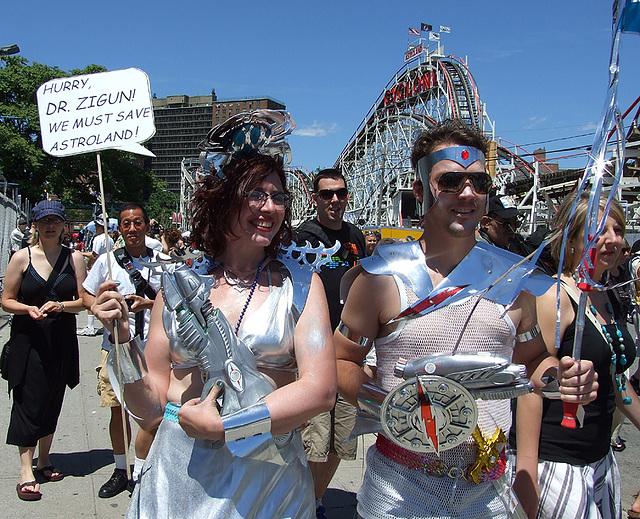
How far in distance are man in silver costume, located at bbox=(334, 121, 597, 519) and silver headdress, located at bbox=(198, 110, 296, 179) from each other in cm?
52

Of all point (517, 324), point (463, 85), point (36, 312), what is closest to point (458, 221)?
point (517, 324)

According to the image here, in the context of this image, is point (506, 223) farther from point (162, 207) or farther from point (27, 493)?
point (162, 207)

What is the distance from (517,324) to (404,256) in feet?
1.40

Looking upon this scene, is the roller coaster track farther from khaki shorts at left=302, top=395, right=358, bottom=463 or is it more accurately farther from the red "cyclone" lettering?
khaki shorts at left=302, top=395, right=358, bottom=463

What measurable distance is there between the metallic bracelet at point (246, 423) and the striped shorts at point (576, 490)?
1238 mm

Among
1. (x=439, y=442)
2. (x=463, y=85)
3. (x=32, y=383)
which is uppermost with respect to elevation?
(x=463, y=85)

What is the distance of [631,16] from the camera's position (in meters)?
1.37

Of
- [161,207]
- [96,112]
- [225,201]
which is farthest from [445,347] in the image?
[161,207]

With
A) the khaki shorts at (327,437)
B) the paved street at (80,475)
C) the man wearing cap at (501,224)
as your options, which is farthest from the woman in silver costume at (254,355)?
the man wearing cap at (501,224)

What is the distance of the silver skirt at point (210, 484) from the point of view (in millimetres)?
1636

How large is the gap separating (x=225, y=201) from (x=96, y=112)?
29.3 inches

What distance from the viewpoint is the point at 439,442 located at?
1.62 m

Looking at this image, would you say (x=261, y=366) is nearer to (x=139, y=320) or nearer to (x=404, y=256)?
(x=404, y=256)

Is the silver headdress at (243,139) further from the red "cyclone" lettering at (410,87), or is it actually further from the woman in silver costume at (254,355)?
the red "cyclone" lettering at (410,87)
